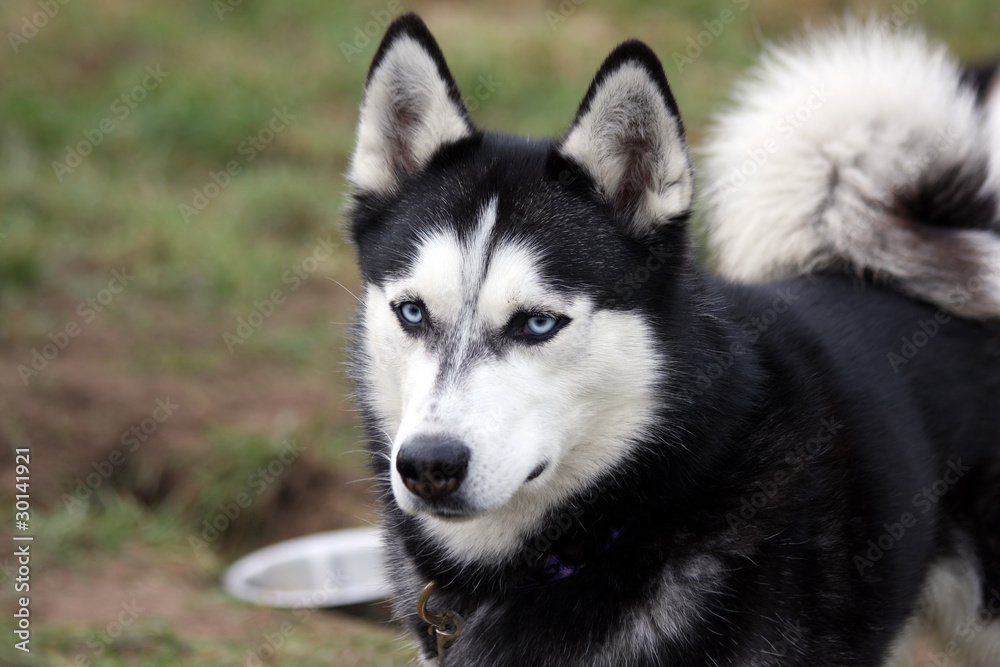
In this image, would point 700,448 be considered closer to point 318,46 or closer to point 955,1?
point 318,46

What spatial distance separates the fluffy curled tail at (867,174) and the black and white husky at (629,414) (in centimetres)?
9

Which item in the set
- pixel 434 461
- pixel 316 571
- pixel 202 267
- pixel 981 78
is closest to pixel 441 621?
pixel 434 461

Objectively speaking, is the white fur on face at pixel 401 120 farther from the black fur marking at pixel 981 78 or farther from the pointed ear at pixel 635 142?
the black fur marking at pixel 981 78

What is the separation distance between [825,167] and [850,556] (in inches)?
51.4

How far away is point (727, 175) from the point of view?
3.45 meters

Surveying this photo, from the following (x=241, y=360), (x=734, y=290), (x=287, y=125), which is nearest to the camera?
(x=734, y=290)

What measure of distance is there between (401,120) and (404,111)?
0.03 meters

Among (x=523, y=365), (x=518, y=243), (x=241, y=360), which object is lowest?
(x=241, y=360)

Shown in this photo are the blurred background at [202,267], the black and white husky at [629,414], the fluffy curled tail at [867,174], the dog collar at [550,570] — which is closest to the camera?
the black and white husky at [629,414]

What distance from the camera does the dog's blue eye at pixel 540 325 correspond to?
Answer: 7.81ft

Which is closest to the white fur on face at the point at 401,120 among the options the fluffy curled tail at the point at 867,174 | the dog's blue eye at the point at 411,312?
the dog's blue eye at the point at 411,312

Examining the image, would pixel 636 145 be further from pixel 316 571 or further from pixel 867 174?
pixel 316 571

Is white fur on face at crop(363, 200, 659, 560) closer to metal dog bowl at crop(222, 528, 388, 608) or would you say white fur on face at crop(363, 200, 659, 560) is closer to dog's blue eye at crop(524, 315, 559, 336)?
dog's blue eye at crop(524, 315, 559, 336)

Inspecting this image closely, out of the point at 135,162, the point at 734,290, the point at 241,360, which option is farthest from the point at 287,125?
the point at 734,290
